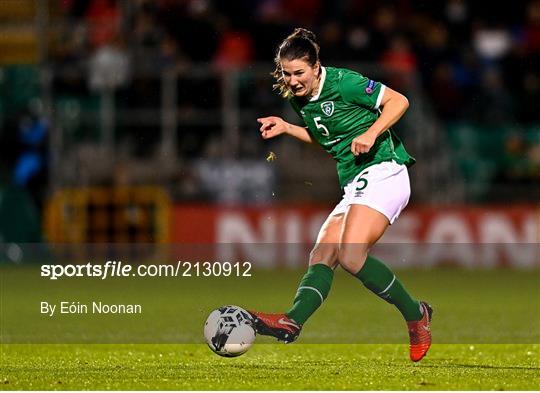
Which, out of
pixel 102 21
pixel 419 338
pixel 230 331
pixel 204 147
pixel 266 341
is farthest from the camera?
pixel 102 21

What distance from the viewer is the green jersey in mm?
8453

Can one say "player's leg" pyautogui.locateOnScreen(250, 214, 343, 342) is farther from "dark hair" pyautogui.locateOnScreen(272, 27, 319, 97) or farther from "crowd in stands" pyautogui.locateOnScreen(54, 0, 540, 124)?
"crowd in stands" pyautogui.locateOnScreen(54, 0, 540, 124)

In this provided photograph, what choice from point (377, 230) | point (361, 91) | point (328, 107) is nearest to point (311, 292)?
point (377, 230)

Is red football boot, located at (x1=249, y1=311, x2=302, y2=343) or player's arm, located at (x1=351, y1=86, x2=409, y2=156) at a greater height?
player's arm, located at (x1=351, y1=86, x2=409, y2=156)

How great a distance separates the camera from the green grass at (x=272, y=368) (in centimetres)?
759

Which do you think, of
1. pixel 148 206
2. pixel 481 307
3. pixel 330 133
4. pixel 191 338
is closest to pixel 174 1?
pixel 148 206

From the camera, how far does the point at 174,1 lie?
2005 centimetres

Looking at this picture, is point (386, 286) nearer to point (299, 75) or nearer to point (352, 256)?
point (352, 256)

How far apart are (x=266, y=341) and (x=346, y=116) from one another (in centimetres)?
240

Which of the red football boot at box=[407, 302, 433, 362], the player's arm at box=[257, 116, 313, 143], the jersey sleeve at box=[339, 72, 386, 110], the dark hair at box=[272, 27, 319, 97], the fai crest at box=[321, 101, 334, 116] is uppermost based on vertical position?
the dark hair at box=[272, 27, 319, 97]

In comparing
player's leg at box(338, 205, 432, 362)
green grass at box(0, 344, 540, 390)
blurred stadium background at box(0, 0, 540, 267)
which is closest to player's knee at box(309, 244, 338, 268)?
player's leg at box(338, 205, 432, 362)

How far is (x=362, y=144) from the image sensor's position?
795 centimetres

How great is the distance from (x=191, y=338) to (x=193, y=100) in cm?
876

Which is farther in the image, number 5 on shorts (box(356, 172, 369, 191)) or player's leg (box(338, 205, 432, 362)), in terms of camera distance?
number 5 on shorts (box(356, 172, 369, 191))
